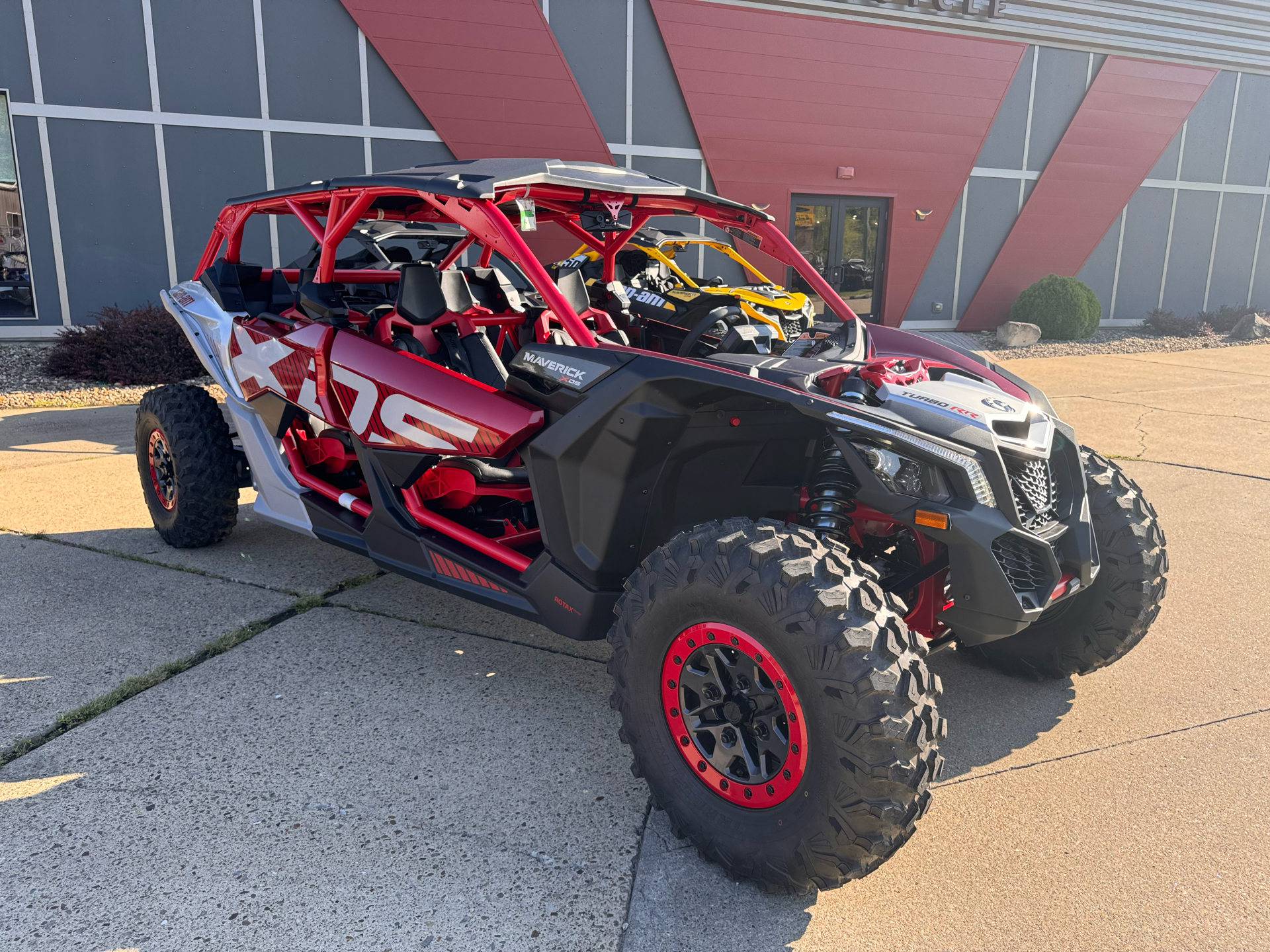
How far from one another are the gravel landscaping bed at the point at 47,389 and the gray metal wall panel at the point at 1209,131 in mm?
18383

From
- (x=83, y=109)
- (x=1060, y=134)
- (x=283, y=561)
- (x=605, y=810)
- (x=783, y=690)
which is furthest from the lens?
(x=1060, y=134)

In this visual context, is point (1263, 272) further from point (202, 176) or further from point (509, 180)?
point (509, 180)

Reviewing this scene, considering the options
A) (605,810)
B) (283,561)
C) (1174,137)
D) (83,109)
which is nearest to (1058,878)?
(605,810)

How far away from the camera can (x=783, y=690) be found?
2203 millimetres

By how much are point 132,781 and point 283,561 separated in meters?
2.02

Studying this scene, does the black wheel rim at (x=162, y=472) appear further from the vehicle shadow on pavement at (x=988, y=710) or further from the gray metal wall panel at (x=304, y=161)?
the gray metal wall panel at (x=304, y=161)

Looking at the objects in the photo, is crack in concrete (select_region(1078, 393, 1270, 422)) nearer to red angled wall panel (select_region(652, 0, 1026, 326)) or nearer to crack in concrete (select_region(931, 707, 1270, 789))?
red angled wall panel (select_region(652, 0, 1026, 326))

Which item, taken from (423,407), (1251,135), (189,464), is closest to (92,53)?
(189,464)

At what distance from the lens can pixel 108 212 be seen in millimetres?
11508

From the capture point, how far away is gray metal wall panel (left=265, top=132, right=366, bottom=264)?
Answer: 12.0 meters

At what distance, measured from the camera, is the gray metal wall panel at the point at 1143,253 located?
1769cm

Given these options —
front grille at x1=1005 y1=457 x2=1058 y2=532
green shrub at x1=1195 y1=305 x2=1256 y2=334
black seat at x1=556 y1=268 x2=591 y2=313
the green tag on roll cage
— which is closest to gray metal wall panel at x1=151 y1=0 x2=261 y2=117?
black seat at x1=556 y1=268 x2=591 y2=313

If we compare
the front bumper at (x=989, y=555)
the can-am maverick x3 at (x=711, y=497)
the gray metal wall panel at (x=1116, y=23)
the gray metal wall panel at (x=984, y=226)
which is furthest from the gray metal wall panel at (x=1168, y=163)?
the front bumper at (x=989, y=555)

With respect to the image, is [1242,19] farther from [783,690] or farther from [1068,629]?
[783,690]
